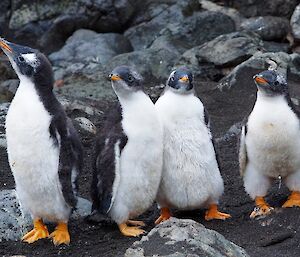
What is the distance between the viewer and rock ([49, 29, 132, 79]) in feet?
47.4

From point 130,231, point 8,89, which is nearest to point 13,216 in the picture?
point 130,231

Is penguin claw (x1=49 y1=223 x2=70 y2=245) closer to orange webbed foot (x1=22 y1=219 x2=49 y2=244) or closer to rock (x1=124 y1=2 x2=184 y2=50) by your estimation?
orange webbed foot (x1=22 y1=219 x2=49 y2=244)

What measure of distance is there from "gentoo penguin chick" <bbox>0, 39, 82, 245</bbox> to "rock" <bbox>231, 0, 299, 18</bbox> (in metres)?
9.36

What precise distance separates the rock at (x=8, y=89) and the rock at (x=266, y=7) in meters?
4.60

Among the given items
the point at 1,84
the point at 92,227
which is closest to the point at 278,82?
the point at 92,227

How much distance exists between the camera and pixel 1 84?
13.0 meters

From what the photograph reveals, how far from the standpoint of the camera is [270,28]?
14.0 metres

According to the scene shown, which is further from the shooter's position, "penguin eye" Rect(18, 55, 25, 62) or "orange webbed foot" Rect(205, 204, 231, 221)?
"orange webbed foot" Rect(205, 204, 231, 221)

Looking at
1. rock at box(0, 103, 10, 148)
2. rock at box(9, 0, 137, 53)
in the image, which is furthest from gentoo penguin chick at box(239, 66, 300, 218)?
rock at box(9, 0, 137, 53)

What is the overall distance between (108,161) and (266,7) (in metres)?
9.50

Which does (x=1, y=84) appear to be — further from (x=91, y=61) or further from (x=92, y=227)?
(x=92, y=227)

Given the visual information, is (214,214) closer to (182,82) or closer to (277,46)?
(182,82)

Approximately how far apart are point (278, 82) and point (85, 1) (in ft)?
32.7

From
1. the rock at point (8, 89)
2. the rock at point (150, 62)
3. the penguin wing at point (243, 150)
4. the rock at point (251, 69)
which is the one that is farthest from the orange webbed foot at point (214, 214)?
the rock at point (150, 62)
